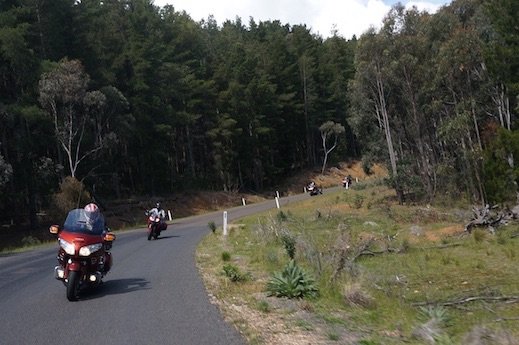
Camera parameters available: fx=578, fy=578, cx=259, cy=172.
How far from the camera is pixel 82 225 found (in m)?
10.5

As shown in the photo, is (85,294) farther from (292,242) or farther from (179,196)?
(179,196)

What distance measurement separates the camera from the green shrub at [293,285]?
995 centimetres

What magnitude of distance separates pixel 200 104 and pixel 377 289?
57.9 metres

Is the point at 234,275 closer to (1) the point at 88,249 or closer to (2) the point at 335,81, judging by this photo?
(1) the point at 88,249

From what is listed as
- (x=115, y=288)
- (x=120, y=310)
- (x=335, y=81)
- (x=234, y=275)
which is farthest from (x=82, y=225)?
(x=335, y=81)

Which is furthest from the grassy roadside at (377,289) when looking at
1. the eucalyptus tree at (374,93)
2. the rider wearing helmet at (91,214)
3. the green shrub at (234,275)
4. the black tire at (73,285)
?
the eucalyptus tree at (374,93)

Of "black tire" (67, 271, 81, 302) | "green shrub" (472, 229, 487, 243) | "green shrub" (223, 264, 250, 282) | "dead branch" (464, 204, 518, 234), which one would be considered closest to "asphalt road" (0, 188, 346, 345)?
"black tire" (67, 271, 81, 302)

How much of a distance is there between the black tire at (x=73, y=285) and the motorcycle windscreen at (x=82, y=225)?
31.0 inches

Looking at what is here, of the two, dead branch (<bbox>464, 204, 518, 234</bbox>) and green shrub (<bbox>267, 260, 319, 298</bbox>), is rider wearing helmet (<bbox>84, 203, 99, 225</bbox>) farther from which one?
dead branch (<bbox>464, 204, 518, 234</bbox>)

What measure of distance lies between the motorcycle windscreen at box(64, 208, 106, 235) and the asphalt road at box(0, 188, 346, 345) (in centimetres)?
A: 123

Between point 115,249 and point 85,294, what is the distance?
10258 mm

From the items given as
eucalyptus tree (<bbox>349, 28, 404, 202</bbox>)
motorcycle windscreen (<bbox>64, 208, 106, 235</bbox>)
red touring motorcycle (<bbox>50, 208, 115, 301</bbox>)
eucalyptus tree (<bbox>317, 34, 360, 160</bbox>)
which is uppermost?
eucalyptus tree (<bbox>317, 34, 360, 160</bbox>)

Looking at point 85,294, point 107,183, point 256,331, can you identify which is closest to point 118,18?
point 107,183

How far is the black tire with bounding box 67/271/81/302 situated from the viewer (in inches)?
396
